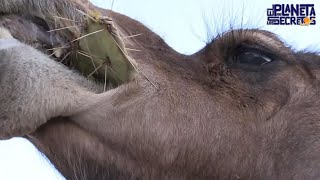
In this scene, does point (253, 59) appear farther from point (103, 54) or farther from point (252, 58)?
point (103, 54)

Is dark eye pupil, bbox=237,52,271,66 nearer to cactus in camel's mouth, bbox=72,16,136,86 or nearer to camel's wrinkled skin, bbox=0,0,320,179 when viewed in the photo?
camel's wrinkled skin, bbox=0,0,320,179

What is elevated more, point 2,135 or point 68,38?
point 68,38

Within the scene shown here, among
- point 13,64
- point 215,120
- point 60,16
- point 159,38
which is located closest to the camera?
point 13,64

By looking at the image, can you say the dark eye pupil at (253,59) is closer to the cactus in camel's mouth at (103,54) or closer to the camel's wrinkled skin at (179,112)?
the camel's wrinkled skin at (179,112)

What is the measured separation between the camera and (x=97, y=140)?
286 centimetres

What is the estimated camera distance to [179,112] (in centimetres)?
305

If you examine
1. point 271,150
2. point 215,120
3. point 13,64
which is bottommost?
point 271,150

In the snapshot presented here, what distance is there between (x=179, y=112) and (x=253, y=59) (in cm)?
64

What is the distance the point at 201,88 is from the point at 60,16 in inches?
36.3

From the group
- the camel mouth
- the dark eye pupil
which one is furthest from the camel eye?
the camel mouth

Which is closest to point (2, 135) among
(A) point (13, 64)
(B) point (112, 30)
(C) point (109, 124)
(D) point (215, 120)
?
(A) point (13, 64)

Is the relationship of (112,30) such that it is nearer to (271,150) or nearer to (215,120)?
(215,120)

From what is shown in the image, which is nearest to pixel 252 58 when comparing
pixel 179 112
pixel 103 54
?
pixel 179 112

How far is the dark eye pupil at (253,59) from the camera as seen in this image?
11.0 feet
